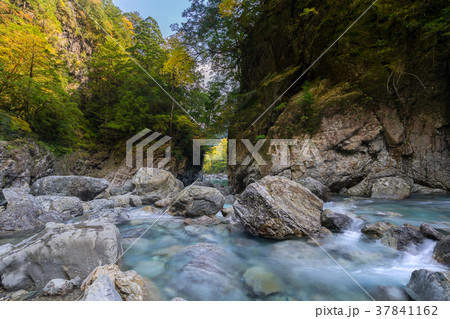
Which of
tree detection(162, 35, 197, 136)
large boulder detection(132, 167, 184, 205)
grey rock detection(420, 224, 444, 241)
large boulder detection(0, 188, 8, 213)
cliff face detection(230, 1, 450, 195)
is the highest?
tree detection(162, 35, 197, 136)

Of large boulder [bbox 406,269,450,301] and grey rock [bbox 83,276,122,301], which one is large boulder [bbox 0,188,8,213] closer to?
grey rock [bbox 83,276,122,301]

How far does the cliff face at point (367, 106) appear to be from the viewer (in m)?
6.34

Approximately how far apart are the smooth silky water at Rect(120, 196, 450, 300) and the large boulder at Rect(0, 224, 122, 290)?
56 cm

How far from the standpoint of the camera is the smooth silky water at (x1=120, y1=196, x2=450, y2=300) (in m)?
2.39

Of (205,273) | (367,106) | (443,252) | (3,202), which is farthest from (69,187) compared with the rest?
(367,106)

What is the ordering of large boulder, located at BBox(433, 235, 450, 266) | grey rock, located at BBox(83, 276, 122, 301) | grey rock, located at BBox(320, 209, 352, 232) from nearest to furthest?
grey rock, located at BBox(83, 276, 122, 301) → large boulder, located at BBox(433, 235, 450, 266) → grey rock, located at BBox(320, 209, 352, 232)

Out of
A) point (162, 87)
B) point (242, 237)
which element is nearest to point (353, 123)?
point (242, 237)

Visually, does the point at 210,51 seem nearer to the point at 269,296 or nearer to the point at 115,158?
the point at 115,158

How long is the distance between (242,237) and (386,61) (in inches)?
336

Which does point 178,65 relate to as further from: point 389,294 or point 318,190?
point 389,294

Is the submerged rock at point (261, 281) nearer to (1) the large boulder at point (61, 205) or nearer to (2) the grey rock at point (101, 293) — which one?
(2) the grey rock at point (101, 293)

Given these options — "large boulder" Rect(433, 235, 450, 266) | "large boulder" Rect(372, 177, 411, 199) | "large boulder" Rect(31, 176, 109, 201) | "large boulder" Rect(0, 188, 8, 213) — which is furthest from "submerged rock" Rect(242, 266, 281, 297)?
"large boulder" Rect(31, 176, 109, 201)

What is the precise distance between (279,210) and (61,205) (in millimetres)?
6568

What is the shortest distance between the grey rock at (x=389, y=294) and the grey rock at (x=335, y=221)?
1.88 m
